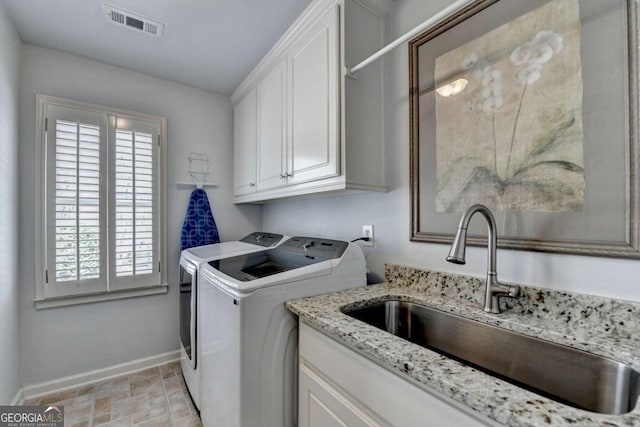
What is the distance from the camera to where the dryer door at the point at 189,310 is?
1.65 meters

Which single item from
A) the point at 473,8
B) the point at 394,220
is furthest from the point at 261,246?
the point at 473,8

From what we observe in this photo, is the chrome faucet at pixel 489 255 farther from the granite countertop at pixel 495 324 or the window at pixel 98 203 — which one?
the window at pixel 98 203

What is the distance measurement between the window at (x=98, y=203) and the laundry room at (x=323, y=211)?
1 cm

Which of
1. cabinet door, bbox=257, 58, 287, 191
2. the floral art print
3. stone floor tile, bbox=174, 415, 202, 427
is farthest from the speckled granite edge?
stone floor tile, bbox=174, 415, 202, 427

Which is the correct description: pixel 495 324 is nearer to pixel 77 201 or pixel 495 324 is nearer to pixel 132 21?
pixel 132 21

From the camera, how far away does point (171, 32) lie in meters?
1.77

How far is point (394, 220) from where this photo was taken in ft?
4.84

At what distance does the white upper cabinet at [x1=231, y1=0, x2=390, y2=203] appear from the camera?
133 centimetres

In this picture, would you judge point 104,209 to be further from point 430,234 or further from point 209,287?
point 430,234

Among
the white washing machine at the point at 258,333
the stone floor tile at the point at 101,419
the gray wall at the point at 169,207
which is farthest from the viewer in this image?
the gray wall at the point at 169,207

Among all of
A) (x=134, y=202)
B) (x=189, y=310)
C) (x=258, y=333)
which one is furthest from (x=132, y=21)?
(x=258, y=333)

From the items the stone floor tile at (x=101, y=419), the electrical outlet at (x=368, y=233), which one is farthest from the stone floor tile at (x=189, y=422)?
the electrical outlet at (x=368, y=233)

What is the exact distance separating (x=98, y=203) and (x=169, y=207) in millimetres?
480

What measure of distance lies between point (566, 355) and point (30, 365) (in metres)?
2.97
